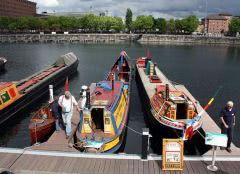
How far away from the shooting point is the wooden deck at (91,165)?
12.8m

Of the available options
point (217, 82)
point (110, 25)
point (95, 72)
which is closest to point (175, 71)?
point (217, 82)

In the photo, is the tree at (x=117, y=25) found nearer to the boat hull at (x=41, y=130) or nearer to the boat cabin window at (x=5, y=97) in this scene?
the boat cabin window at (x=5, y=97)

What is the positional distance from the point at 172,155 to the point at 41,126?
11.2m

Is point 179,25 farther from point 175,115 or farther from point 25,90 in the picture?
point 175,115

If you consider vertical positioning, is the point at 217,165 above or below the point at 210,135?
below

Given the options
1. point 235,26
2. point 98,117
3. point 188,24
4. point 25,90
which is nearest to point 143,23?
point 188,24

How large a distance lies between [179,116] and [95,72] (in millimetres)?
37258

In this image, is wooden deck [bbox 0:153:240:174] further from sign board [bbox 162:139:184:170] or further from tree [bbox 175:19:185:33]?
tree [bbox 175:19:185:33]

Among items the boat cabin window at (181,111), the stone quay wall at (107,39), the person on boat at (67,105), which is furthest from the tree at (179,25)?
the person on boat at (67,105)

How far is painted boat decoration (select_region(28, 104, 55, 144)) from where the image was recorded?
20422 millimetres

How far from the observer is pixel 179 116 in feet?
72.5

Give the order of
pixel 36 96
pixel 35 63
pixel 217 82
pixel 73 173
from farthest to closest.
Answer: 1. pixel 35 63
2. pixel 217 82
3. pixel 36 96
4. pixel 73 173

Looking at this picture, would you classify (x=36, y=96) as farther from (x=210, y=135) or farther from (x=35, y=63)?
(x=35, y=63)

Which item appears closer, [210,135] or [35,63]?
[210,135]
